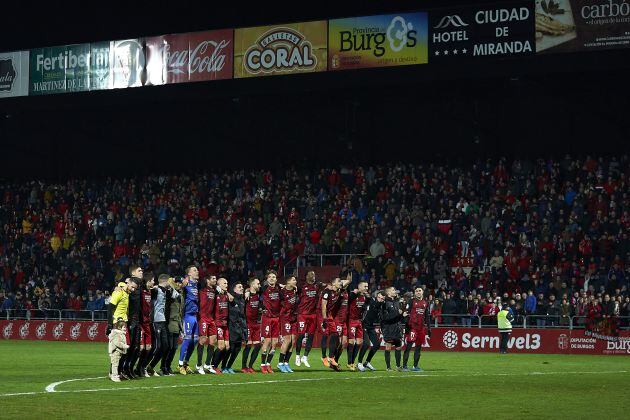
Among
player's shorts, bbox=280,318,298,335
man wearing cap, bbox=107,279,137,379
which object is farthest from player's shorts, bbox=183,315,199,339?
man wearing cap, bbox=107,279,137,379

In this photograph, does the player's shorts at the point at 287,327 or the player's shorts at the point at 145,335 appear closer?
the player's shorts at the point at 145,335

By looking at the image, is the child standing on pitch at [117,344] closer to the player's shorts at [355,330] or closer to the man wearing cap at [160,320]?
the man wearing cap at [160,320]

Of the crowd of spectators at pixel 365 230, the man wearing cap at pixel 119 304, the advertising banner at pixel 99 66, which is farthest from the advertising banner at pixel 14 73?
the man wearing cap at pixel 119 304

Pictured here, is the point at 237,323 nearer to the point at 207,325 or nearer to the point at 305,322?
the point at 207,325

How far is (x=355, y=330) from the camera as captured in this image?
1006 inches

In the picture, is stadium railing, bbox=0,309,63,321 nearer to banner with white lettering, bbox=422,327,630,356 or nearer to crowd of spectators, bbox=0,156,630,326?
crowd of spectators, bbox=0,156,630,326

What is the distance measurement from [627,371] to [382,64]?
1884 centimetres

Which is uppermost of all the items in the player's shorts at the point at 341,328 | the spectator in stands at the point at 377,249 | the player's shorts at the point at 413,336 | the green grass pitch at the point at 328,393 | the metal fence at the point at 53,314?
the spectator in stands at the point at 377,249

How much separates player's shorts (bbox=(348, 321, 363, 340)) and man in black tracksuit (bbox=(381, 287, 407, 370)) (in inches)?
26.2

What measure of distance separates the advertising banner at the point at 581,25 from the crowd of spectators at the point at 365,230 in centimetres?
557

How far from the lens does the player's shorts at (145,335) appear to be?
21828 mm

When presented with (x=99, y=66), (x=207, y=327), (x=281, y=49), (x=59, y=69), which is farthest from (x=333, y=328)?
(x=59, y=69)

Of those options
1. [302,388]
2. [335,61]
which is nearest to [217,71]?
[335,61]

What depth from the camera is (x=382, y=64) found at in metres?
42.1
